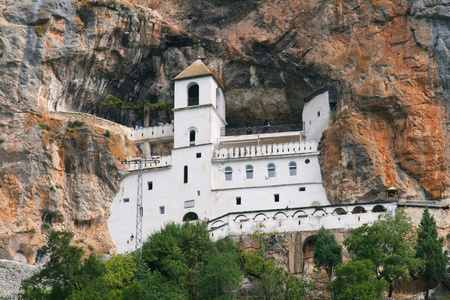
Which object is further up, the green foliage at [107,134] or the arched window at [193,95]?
the arched window at [193,95]

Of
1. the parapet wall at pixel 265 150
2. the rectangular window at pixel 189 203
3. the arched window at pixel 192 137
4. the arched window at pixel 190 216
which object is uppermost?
the arched window at pixel 192 137

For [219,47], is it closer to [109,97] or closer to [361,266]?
[109,97]

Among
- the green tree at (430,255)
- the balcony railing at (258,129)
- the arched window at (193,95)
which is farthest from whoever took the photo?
the balcony railing at (258,129)

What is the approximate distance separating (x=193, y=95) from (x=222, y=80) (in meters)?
2.53

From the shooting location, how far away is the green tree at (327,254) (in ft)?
199

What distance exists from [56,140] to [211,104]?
11361mm

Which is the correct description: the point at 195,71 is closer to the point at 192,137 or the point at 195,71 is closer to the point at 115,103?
the point at 192,137

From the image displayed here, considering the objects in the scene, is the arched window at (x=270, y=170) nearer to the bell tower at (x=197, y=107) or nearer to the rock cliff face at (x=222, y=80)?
the rock cliff face at (x=222, y=80)

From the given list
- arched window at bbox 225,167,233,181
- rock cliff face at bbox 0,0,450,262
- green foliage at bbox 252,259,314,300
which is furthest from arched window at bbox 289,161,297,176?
green foliage at bbox 252,259,314,300

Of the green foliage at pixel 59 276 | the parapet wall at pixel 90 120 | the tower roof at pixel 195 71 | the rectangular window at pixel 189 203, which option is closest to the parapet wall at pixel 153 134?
the parapet wall at pixel 90 120

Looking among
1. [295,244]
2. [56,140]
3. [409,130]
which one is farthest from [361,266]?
[56,140]

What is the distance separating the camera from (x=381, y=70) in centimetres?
7094

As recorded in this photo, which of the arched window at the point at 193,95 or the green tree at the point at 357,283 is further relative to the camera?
the arched window at the point at 193,95

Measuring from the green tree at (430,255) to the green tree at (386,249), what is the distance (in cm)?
63
